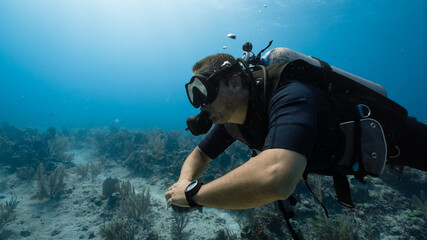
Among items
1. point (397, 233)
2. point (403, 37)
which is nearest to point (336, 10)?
point (397, 233)

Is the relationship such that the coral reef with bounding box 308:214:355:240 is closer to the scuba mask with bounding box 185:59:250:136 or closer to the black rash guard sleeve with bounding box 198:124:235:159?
the black rash guard sleeve with bounding box 198:124:235:159

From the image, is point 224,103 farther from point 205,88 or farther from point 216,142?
point 216,142

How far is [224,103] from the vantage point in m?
1.95

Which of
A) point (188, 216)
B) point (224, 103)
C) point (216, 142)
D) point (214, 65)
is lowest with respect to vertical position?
point (188, 216)

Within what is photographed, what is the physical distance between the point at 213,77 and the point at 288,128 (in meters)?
1.12

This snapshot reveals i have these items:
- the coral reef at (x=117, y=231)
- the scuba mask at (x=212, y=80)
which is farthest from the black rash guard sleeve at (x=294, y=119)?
the coral reef at (x=117, y=231)

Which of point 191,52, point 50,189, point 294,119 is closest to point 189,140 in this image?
point 50,189

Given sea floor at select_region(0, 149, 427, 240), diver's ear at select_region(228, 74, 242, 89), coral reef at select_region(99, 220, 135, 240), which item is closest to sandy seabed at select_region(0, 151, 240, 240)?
sea floor at select_region(0, 149, 427, 240)

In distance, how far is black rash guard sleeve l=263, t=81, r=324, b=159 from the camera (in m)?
1.00

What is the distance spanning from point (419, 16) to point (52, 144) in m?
98.2

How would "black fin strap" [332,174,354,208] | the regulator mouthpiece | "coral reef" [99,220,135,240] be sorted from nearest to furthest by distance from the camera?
"black fin strap" [332,174,354,208]
the regulator mouthpiece
"coral reef" [99,220,135,240]

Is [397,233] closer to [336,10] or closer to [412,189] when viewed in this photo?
[412,189]

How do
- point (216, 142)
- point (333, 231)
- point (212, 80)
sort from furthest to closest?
1. point (333, 231)
2. point (216, 142)
3. point (212, 80)

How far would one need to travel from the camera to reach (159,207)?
6266 millimetres
